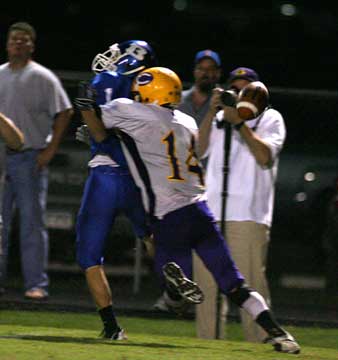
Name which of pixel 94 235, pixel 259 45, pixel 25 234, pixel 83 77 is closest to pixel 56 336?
pixel 94 235

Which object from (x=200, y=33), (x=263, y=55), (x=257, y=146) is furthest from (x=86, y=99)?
(x=200, y=33)

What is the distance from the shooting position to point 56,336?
32.1ft

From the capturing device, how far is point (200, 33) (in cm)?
2255

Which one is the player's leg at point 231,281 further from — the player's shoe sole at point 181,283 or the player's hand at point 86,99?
the player's hand at point 86,99

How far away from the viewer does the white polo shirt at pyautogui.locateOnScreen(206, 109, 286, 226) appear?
11.0 meters

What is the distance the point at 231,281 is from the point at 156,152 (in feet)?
2.81

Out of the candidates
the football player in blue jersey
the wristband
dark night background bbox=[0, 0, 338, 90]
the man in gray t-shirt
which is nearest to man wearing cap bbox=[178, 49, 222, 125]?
the man in gray t-shirt

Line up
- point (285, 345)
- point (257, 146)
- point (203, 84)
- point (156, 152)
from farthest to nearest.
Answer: point (203, 84)
point (257, 146)
point (156, 152)
point (285, 345)

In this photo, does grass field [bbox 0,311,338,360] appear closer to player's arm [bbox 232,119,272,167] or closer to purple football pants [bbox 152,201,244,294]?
purple football pants [bbox 152,201,244,294]

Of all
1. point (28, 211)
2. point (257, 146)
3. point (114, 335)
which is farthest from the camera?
point (28, 211)

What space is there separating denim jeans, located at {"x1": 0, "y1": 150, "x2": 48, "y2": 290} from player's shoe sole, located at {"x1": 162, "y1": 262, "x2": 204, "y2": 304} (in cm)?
354

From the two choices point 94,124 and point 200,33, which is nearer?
point 94,124

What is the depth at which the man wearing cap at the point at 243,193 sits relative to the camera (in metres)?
11.0

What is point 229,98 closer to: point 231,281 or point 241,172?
point 241,172
